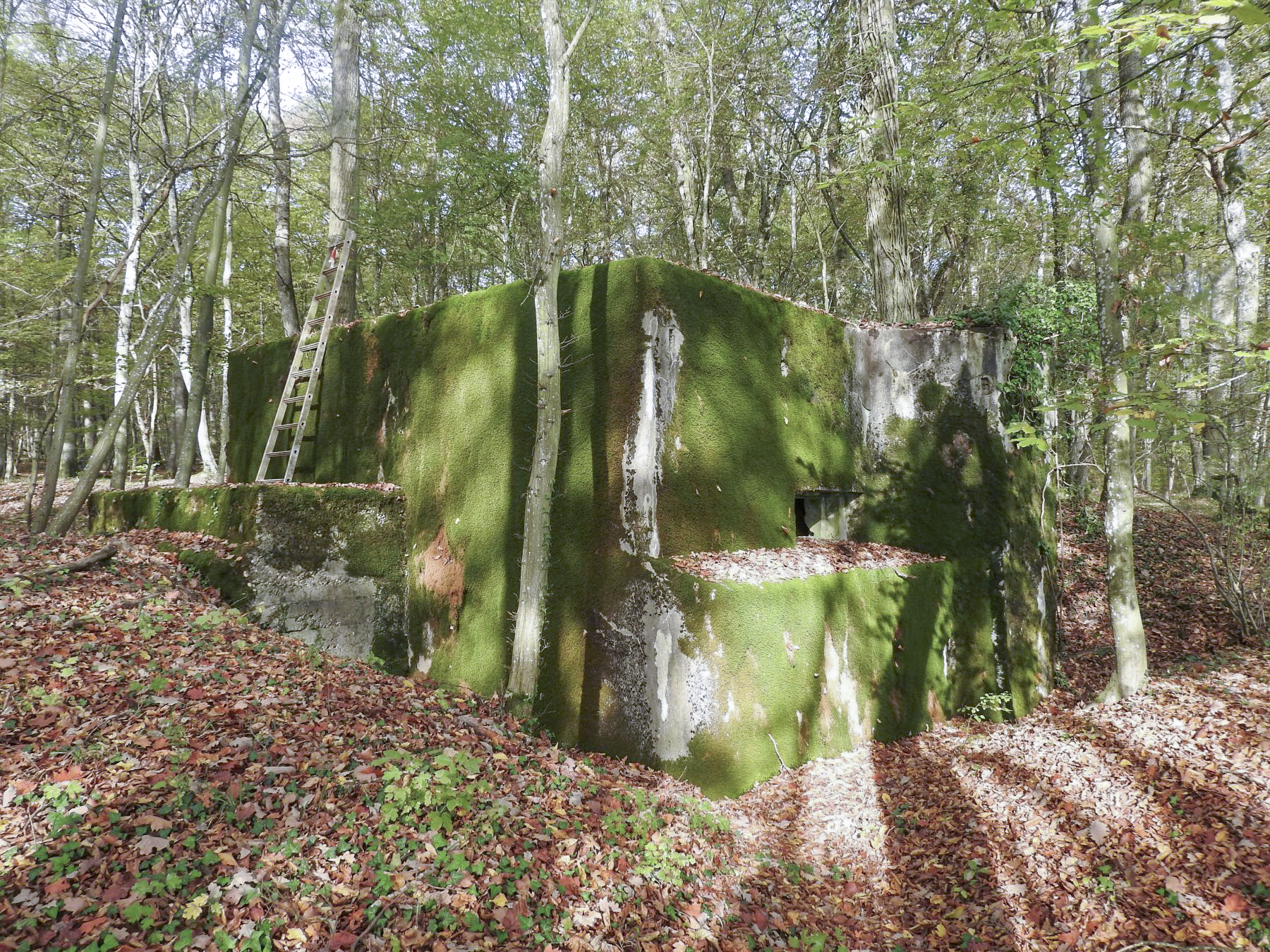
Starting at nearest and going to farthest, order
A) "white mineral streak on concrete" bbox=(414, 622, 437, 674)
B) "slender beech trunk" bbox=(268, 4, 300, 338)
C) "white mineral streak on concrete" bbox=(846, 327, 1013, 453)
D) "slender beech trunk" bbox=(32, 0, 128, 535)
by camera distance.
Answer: "white mineral streak on concrete" bbox=(414, 622, 437, 674), "slender beech trunk" bbox=(32, 0, 128, 535), "white mineral streak on concrete" bbox=(846, 327, 1013, 453), "slender beech trunk" bbox=(268, 4, 300, 338)

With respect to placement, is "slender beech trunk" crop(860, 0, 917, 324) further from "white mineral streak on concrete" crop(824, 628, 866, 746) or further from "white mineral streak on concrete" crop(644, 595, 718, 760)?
"white mineral streak on concrete" crop(644, 595, 718, 760)

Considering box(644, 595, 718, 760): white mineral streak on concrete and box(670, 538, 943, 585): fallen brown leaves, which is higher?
box(670, 538, 943, 585): fallen brown leaves

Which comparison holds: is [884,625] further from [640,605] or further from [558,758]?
[558,758]

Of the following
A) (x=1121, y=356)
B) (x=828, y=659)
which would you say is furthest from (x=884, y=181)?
(x=828, y=659)

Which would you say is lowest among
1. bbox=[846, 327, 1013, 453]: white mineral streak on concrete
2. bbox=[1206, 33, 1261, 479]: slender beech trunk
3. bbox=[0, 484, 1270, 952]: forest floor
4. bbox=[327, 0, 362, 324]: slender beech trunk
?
bbox=[0, 484, 1270, 952]: forest floor

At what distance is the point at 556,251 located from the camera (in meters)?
5.80

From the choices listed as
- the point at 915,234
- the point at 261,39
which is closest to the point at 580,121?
the point at 261,39

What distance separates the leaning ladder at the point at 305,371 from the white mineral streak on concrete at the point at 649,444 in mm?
5005

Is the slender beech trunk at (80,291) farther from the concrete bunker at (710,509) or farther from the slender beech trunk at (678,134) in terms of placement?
the slender beech trunk at (678,134)

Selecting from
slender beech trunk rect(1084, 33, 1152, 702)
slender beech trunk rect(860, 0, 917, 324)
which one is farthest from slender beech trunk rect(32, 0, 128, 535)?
slender beech trunk rect(1084, 33, 1152, 702)

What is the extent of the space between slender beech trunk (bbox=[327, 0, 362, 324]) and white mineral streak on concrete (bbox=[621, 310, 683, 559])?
7.08 metres

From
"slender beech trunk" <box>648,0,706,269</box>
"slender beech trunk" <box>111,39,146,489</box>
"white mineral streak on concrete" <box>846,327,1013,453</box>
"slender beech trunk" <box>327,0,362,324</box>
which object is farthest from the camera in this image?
"slender beech trunk" <box>648,0,706,269</box>

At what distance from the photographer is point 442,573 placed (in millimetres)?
7344

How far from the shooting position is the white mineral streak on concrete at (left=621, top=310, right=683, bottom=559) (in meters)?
6.00
